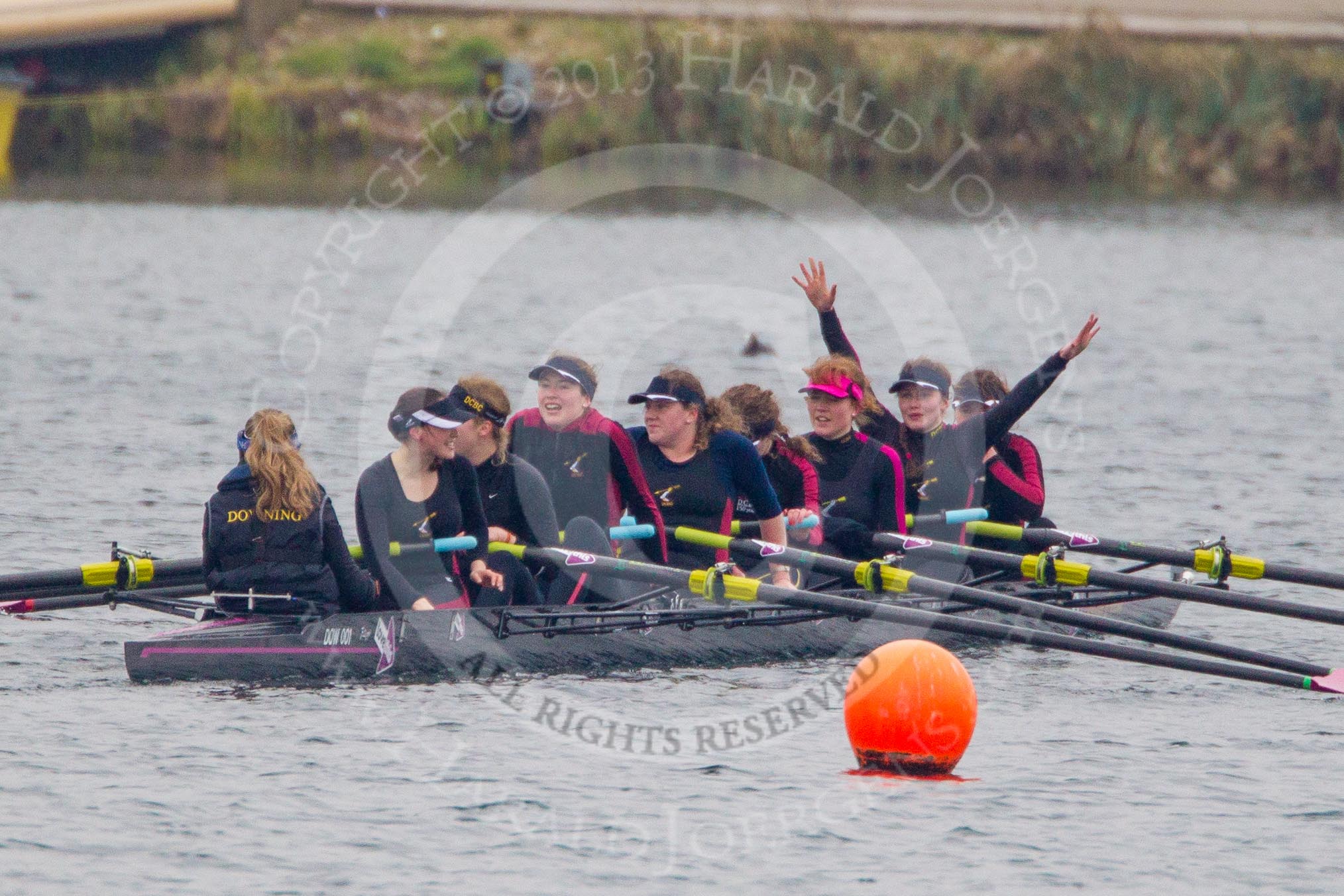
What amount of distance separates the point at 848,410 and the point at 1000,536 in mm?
1753

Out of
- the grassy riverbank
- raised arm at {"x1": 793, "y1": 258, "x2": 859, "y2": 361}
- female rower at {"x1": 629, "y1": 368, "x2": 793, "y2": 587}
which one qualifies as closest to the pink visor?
female rower at {"x1": 629, "y1": 368, "x2": 793, "y2": 587}

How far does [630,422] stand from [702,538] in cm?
993

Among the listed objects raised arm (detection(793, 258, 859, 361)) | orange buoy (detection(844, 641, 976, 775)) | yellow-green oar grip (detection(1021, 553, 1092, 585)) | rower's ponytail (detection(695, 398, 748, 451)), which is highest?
raised arm (detection(793, 258, 859, 361))

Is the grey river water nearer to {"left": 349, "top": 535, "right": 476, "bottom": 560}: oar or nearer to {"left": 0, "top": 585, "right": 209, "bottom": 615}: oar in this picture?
{"left": 0, "top": 585, "right": 209, "bottom": 615}: oar

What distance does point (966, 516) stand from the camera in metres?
13.8

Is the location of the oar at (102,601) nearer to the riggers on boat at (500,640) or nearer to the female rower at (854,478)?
the riggers on boat at (500,640)

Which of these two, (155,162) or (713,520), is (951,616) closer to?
(713,520)

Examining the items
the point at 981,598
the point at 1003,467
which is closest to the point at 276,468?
the point at 981,598

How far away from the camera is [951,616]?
11383 mm

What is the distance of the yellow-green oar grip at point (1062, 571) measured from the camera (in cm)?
1258

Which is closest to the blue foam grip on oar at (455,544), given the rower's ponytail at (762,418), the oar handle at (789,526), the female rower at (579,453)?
the female rower at (579,453)

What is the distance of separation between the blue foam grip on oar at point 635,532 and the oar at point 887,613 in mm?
450

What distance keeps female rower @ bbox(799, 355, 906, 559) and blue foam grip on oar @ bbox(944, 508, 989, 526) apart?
25.3 inches

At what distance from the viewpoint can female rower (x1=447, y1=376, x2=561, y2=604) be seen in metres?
11.9
